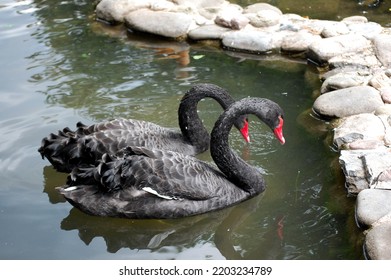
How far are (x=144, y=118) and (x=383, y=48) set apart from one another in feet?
8.41

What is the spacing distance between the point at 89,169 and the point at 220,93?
1425mm

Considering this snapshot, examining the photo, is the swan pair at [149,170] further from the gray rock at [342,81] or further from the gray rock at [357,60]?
the gray rock at [357,60]

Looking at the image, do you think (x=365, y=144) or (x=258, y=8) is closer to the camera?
(x=365, y=144)

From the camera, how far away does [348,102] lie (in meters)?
6.44

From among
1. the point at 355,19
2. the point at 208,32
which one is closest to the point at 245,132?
the point at 208,32

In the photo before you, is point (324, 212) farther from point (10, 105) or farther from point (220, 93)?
point (10, 105)

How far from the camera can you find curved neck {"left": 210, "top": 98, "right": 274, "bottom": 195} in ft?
17.6

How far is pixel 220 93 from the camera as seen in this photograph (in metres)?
6.07

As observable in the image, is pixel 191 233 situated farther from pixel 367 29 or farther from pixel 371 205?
pixel 367 29

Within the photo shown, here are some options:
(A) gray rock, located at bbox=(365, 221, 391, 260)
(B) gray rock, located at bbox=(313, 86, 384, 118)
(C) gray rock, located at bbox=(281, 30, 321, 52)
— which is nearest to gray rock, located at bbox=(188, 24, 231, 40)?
(C) gray rock, located at bbox=(281, 30, 321, 52)

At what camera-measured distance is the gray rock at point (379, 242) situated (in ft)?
14.4

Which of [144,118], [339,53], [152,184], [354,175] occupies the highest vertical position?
[152,184]

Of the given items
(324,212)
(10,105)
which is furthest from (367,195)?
(10,105)

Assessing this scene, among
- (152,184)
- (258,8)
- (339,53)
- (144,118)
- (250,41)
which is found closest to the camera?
(152,184)
